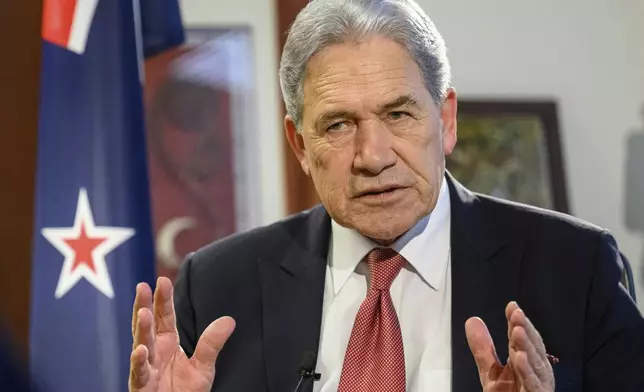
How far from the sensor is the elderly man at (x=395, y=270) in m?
1.46

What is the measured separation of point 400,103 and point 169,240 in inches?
59.8

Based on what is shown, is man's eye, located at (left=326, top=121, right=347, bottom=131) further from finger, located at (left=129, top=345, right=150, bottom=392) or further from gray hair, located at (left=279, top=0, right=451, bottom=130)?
finger, located at (left=129, top=345, right=150, bottom=392)

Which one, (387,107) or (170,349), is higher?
(387,107)

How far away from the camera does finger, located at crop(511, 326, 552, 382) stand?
115 cm

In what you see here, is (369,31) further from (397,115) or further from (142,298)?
(142,298)

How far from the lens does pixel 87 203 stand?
220 centimetres

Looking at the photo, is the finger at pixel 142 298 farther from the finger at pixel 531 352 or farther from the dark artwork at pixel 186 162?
the dark artwork at pixel 186 162

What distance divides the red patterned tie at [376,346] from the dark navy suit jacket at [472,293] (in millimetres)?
98

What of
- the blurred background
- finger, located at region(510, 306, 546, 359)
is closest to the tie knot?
finger, located at region(510, 306, 546, 359)

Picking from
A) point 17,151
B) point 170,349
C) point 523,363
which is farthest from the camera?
point 17,151

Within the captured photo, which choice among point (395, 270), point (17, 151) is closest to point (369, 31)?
point (395, 270)

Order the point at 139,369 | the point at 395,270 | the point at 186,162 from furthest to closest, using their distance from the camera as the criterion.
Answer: the point at 186,162 < the point at 395,270 < the point at 139,369

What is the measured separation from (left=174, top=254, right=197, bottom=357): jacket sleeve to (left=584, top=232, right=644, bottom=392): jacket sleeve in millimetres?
844

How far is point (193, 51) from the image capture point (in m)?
2.87
